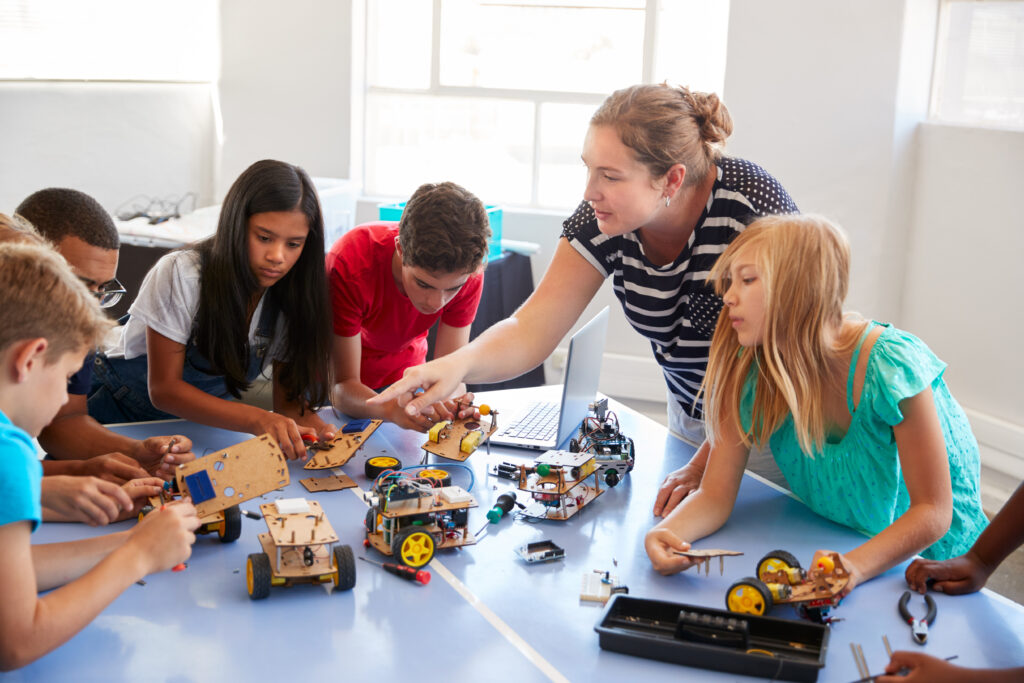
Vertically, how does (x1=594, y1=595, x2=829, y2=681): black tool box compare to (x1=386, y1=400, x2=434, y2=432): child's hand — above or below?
below

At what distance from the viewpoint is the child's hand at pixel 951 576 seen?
142 centimetres

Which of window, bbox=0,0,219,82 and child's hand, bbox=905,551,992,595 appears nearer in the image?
child's hand, bbox=905,551,992,595

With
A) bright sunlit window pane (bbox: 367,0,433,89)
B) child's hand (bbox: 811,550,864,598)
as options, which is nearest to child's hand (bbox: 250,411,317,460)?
child's hand (bbox: 811,550,864,598)

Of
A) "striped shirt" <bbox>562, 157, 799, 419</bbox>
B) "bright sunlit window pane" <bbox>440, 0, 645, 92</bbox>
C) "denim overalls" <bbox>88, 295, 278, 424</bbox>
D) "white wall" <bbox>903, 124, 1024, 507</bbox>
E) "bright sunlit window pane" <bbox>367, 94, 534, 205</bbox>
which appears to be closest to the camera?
"striped shirt" <bbox>562, 157, 799, 419</bbox>

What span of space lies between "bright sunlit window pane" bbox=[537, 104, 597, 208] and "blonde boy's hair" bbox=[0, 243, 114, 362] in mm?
3674

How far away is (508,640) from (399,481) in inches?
16.4

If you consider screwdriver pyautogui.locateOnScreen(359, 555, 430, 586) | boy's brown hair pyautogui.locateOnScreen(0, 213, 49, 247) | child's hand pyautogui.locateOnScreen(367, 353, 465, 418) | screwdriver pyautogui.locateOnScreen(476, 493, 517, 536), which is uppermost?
boy's brown hair pyautogui.locateOnScreen(0, 213, 49, 247)

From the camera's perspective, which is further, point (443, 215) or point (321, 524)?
point (443, 215)

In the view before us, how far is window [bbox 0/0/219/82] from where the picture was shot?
3.73 meters

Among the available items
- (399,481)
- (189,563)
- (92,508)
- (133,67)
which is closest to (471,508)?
(399,481)

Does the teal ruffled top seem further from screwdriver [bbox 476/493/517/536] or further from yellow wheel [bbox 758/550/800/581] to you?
screwdriver [bbox 476/493/517/536]

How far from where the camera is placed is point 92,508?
1.46 m

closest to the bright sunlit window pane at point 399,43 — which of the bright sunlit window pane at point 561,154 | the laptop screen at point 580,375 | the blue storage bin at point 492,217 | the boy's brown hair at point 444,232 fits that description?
the bright sunlit window pane at point 561,154

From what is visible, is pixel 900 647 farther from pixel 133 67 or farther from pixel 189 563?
pixel 133 67
